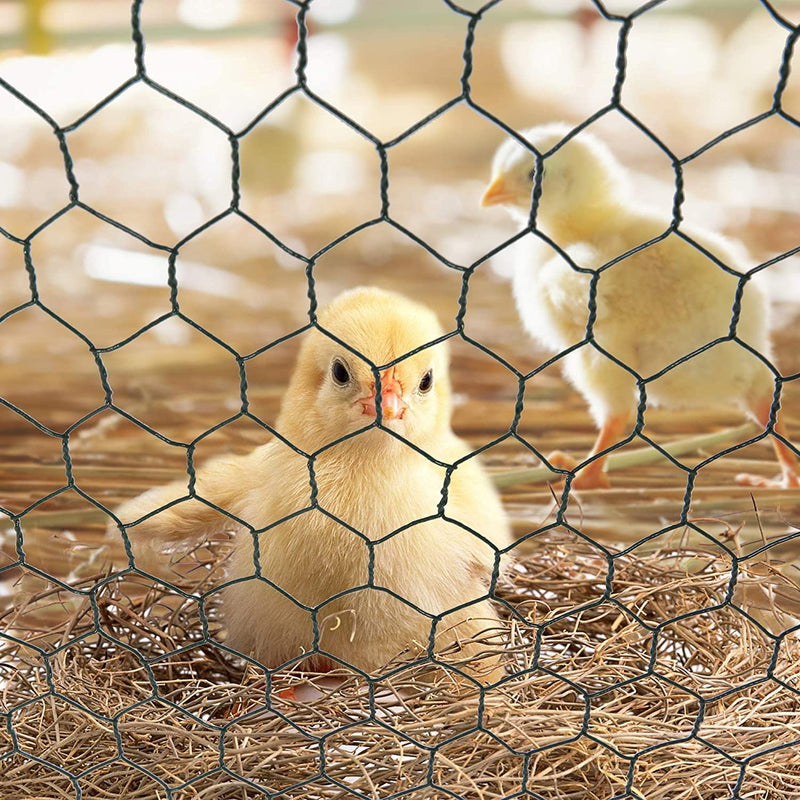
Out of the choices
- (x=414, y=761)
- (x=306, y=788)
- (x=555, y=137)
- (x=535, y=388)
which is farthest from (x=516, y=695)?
(x=535, y=388)

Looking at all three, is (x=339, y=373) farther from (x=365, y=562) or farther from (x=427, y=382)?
(x=365, y=562)

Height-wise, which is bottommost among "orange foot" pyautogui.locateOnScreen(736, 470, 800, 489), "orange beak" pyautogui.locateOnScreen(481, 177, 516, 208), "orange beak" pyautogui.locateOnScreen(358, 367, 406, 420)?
"orange foot" pyautogui.locateOnScreen(736, 470, 800, 489)

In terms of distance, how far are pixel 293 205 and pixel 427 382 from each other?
3278mm

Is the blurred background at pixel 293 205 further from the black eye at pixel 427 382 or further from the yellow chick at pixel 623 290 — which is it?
the black eye at pixel 427 382

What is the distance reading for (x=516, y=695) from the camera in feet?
4.49

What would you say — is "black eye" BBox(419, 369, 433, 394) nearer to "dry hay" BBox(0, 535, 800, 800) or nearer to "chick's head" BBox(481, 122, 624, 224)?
"dry hay" BBox(0, 535, 800, 800)

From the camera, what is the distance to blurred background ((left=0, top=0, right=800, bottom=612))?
2.21m

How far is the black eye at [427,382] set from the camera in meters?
1.39

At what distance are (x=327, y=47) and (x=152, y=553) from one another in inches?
174

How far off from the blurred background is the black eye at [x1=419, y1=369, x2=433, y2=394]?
0.37 meters

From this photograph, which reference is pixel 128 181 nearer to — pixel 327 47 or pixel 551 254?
pixel 327 47

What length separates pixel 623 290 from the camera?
5.89ft

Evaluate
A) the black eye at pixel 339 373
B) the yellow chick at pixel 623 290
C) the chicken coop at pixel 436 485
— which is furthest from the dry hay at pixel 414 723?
the yellow chick at pixel 623 290

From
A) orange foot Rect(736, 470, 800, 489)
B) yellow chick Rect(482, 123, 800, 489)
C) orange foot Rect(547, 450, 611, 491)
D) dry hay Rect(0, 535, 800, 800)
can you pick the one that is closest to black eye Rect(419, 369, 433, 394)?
dry hay Rect(0, 535, 800, 800)
